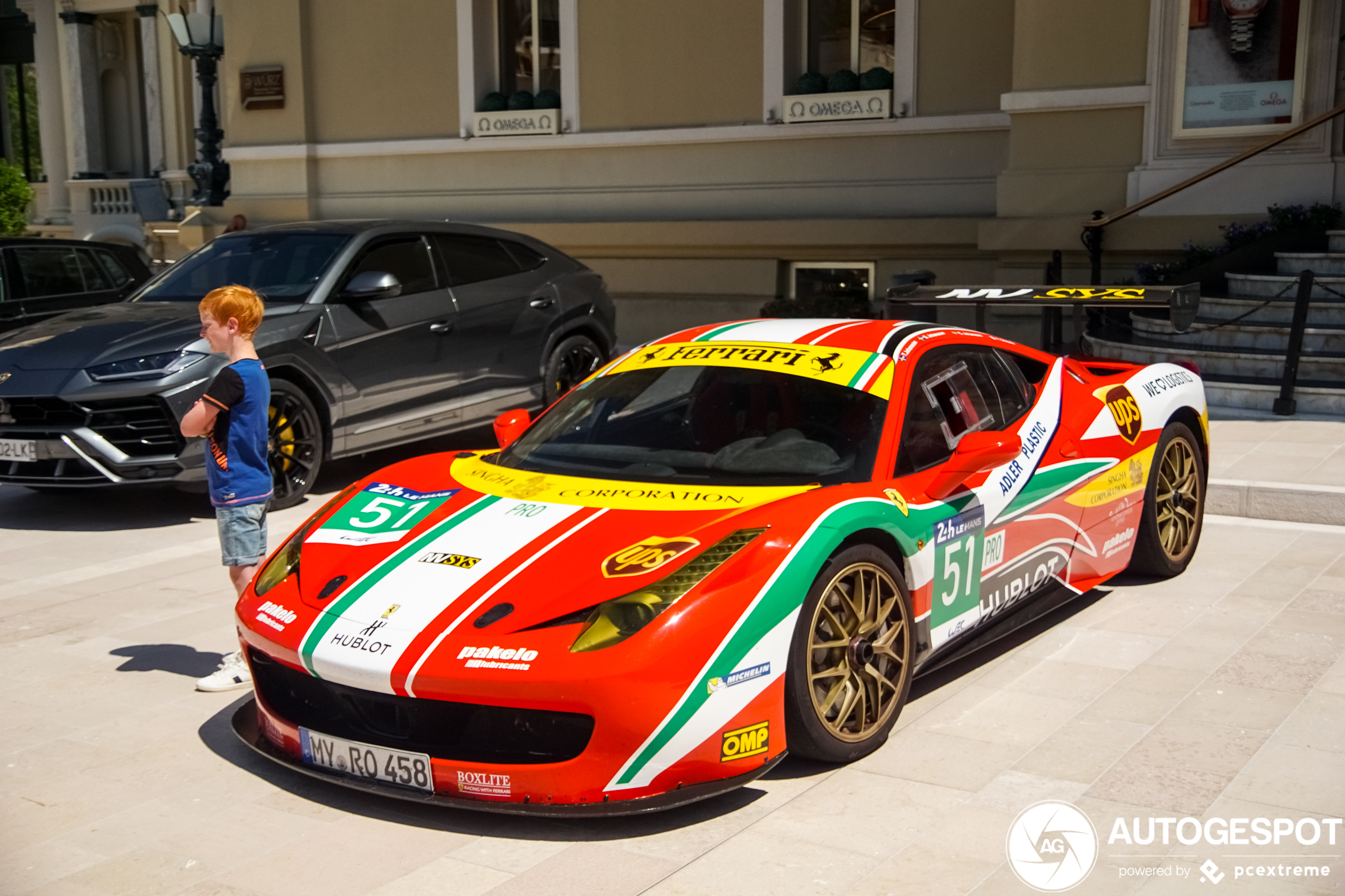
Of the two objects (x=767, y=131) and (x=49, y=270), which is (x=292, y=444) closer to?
(x=49, y=270)

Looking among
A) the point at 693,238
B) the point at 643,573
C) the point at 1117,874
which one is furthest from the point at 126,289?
the point at 1117,874

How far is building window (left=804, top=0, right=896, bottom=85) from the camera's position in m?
15.0

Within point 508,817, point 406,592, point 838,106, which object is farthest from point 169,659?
point 838,106

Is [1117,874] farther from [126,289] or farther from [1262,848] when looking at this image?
[126,289]

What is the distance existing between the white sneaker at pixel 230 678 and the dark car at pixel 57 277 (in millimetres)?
6490

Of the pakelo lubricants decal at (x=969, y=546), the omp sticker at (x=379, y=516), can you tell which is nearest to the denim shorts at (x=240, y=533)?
the omp sticker at (x=379, y=516)

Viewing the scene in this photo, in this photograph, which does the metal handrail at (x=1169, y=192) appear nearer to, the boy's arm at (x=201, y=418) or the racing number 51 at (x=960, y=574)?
the racing number 51 at (x=960, y=574)

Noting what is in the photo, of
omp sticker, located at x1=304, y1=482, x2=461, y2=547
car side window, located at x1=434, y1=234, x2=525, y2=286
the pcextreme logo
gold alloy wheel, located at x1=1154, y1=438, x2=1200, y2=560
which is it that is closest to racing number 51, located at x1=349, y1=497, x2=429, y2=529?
omp sticker, located at x1=304, y1=482, x2=461, y2=547

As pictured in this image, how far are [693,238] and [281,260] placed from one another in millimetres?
7224

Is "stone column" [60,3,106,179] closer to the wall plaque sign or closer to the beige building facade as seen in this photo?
A: the beige building facade

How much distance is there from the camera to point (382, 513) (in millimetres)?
4703

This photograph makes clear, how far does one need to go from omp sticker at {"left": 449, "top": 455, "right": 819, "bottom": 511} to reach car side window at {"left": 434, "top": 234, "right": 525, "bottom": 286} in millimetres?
4924

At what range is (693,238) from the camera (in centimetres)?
1568

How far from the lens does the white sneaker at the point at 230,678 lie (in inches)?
205
